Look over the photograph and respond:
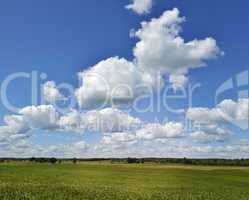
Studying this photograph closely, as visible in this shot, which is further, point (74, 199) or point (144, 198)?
point (144, 198)

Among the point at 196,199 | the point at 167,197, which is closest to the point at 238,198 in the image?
the point at 196,199

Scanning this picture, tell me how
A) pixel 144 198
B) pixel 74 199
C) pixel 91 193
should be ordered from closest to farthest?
pixel 74 199
pixel 144 198
pixel 91 193

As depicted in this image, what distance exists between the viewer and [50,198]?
124 ft

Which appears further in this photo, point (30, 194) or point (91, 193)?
point (91, 193)

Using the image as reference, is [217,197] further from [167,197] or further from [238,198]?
[167,197]

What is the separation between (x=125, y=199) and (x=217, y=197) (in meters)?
12.3

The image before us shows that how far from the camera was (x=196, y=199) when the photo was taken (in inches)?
1654

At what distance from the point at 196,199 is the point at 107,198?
10.1 metres

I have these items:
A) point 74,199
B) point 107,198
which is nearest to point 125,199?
point 107,198

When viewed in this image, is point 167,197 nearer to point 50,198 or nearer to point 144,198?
point 144,198

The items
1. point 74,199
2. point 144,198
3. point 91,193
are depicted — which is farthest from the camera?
point 91,193

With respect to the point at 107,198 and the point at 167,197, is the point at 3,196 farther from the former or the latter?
the point at 167,197

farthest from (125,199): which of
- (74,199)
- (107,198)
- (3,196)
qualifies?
(3,196)

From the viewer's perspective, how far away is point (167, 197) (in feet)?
137
